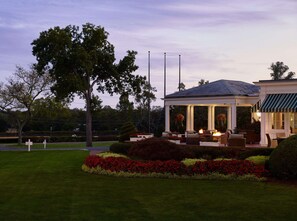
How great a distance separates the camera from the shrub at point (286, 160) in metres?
16.7

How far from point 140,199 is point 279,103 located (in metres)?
16.4

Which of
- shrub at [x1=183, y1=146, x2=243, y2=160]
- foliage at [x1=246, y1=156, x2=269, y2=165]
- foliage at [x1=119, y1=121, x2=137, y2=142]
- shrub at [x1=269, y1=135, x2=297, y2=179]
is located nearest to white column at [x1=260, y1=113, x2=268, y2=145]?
shrub at [x1=183, y1=146, x2=243, y2=160]

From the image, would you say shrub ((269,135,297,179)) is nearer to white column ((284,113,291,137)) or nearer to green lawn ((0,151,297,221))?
green lawn ((0,151,297,221))

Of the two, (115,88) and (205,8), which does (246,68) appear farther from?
(205,8)

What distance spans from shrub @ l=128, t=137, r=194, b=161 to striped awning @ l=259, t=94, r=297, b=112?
23.8 ft

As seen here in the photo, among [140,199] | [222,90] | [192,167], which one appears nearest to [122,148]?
[192,167]

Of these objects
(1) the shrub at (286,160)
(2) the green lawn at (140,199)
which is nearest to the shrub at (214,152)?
(1) the shrub at (286,160)

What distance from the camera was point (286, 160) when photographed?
55.0ft

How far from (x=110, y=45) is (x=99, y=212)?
40.0 m

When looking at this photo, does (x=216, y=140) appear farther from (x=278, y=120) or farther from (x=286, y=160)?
(x=286, y=160)

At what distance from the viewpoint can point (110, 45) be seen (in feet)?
167

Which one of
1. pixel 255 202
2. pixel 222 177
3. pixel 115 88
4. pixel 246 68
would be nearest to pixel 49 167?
pixel 222 177

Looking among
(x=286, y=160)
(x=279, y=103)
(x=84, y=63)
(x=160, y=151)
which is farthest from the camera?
(x=84, y=63)

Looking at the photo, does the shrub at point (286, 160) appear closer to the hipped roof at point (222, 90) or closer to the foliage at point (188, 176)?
the foliage at point (188, 176)
